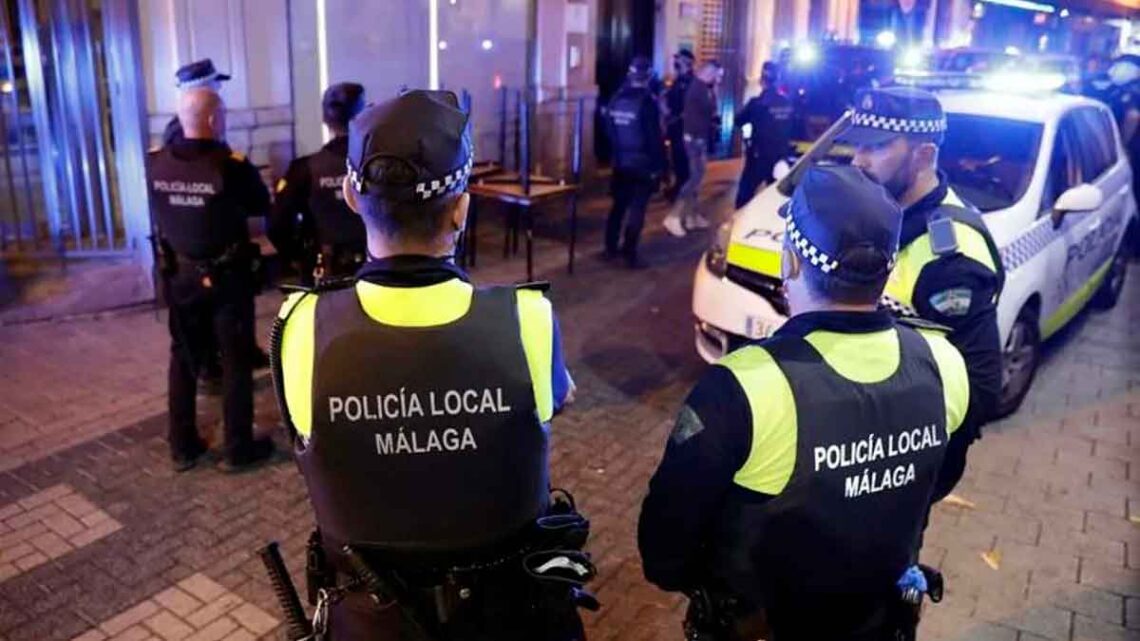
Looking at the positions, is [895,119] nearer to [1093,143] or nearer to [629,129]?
[1093,143]

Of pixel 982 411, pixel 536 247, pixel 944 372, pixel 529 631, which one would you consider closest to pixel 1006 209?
pixel 982 411

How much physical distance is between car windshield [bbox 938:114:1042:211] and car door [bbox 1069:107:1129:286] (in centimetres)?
66

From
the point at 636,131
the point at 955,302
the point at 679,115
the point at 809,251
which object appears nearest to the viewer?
the point at 809,251

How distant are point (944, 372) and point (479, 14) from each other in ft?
28.3

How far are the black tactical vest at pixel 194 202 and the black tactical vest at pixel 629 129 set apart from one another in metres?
4.79

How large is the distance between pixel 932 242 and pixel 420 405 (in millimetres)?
2115

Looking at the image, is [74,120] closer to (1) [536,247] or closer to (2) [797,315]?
(1) [536,247]

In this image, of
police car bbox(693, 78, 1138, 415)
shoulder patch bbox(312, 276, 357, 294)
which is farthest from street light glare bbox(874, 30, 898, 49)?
shoulder patch bbox(312, 276, 357, 294)

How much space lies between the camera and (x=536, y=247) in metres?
9.87

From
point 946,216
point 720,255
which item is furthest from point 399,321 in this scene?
point 720,255

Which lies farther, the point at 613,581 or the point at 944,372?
the point at 613,581

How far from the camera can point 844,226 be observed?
202cm

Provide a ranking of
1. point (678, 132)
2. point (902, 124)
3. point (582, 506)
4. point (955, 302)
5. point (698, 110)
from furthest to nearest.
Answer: point (678, 132), point (698, 110), point (582, 506), point (902, 124), point (955, 302)

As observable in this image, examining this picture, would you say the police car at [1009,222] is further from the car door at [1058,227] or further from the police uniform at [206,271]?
the police uniform at [206,271]
